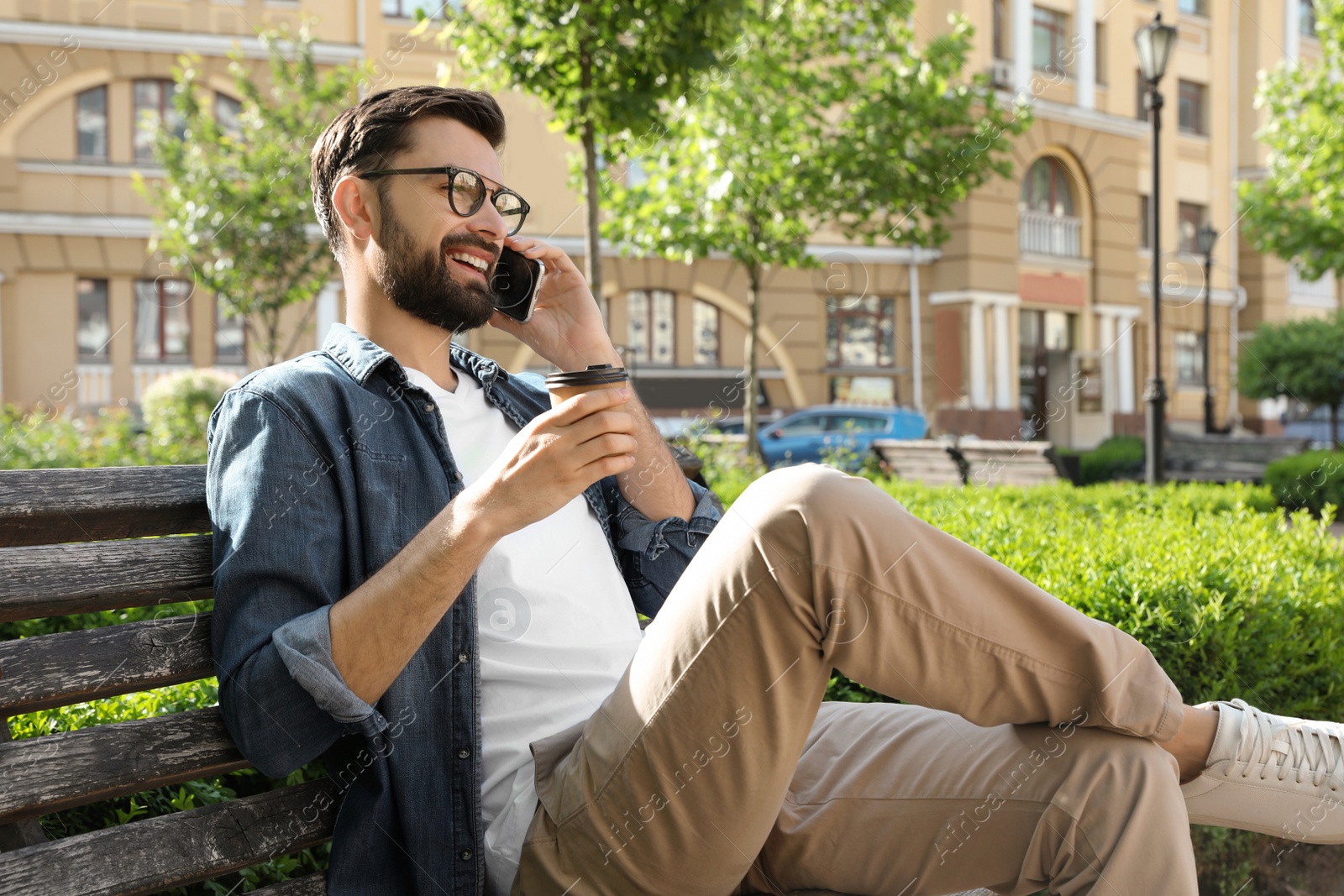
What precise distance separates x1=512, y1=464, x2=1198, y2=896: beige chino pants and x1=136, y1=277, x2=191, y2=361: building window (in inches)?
772

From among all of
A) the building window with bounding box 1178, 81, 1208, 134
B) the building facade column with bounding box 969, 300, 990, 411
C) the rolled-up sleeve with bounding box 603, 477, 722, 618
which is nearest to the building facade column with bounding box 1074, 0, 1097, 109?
the building window with bounding box 1178, 81, 1208, 134

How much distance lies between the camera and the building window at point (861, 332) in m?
22.8

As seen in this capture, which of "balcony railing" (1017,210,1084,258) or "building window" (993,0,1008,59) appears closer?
"building window" (993,0,1008,59)

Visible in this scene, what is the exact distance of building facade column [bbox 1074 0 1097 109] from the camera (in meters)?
24.0

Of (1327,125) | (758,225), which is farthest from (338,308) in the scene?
(1327,125)

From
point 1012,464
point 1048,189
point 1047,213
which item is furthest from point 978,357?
point 1012,464

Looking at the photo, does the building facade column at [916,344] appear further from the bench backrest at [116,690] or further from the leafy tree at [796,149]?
the bench backrest at [116,690]

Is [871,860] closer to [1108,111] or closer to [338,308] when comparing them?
[338,308]

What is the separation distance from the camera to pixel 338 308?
18.8 m

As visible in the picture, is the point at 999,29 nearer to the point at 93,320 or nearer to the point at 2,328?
the point at 93,320

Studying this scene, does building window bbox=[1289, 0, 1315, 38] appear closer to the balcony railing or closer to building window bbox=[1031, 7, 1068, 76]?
building window bbox=[1031, 7, 1068, 76]

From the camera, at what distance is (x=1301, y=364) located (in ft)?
65.1

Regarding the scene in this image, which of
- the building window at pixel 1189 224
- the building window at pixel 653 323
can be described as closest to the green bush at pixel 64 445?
the building window at pixel 653 323

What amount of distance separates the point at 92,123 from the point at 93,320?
11.3 ft
